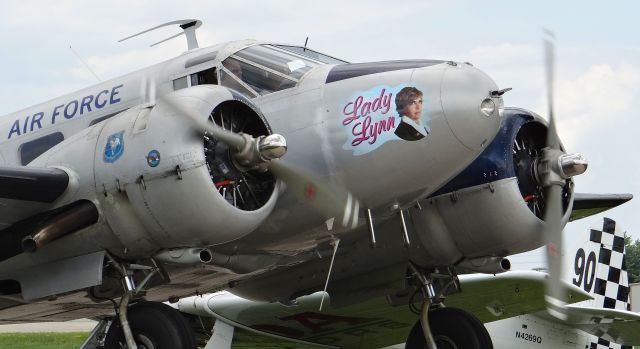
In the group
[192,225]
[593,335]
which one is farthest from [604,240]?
[192,225]

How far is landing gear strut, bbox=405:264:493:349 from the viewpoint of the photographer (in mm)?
11703

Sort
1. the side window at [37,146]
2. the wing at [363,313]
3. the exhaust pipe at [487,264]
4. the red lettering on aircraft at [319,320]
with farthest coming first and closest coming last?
the red lettering on aircraft at [319,320]
the wing at [363,313]
the exhaust pipe at [487,264]
the side window at [37,146]

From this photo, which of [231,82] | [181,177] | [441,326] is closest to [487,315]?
[441,326]

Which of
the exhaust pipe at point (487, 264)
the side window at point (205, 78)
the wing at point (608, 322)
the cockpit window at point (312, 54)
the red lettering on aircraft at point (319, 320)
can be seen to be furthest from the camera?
the wing at point (608, 322)

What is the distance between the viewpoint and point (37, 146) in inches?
462

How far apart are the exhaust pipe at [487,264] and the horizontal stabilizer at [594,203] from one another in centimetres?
203

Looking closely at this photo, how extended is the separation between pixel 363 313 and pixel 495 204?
332 cm

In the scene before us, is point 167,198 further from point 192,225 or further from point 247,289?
point 247,289

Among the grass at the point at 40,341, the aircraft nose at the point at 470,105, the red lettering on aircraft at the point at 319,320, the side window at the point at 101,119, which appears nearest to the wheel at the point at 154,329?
the side window at the point at 101,119

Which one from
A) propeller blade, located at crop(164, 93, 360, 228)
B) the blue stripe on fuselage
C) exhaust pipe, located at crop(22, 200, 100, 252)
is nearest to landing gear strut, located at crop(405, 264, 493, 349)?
the blue stripe on fuselage

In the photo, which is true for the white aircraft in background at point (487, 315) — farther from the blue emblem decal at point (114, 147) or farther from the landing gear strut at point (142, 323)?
the blue emblem decal at point (114, 147)

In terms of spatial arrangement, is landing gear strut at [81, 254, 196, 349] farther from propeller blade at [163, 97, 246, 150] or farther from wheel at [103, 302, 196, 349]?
propeller blade at [163, 97, 246, 150]

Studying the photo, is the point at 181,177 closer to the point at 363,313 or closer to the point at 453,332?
the point at 453,332

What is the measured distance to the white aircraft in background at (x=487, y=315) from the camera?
14.0 m
